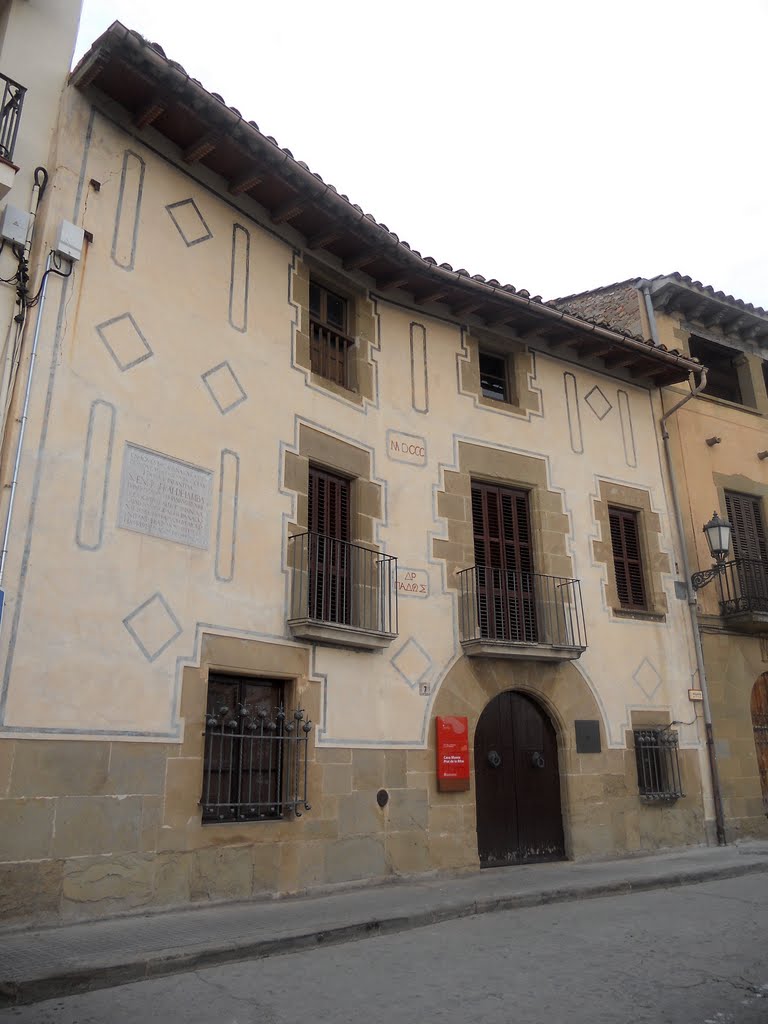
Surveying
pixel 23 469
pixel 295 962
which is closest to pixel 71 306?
pixel 23 469

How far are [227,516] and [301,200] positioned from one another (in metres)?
4.15

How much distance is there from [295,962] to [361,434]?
6.53 meters

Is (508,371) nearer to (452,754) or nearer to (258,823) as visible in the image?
(452,754)

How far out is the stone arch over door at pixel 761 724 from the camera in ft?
45.2

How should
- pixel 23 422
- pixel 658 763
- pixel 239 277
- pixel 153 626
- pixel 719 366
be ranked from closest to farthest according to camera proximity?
pixel 23 422 < pixel 153 626 < pixel 239 277 < pixel 658 763 < pixel 719 366

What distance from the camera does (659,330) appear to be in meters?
15.5

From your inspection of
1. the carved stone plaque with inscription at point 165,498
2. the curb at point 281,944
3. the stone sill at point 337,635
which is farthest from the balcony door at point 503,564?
the carved stone plaque with inscription at point 165,498

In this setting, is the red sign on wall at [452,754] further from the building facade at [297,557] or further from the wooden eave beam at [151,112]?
the wooden eave beam at [151,112]

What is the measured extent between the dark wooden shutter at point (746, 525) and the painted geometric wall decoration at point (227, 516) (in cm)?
950

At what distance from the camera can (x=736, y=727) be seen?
44.7 feet

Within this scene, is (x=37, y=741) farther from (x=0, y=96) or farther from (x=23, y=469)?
(x=0, y=96)

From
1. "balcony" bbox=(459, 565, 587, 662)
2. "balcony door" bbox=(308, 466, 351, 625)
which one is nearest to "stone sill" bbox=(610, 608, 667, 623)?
"balcony" bbox=(459, 565, 587, 662)

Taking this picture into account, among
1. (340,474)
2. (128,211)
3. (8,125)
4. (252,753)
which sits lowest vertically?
(252,753)

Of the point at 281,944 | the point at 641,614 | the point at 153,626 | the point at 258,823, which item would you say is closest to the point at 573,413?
the point at 641,614
